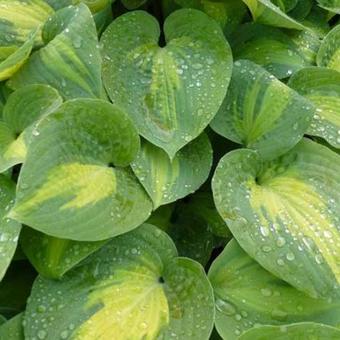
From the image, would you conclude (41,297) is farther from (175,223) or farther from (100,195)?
(175,223)

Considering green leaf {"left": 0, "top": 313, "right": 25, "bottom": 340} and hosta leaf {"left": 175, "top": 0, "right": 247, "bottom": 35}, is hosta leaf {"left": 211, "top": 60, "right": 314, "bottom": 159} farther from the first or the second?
green leaf {"left": 0, "top": 313, "right": 25, "bottom": 340}

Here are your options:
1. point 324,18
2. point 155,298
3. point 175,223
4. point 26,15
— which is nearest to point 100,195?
point 155,298

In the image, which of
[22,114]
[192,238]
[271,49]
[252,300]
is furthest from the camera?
[271,49]

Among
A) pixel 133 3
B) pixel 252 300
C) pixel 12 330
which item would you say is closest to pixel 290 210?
pixel 252 300

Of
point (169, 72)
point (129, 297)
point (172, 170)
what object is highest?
point (169, 72)

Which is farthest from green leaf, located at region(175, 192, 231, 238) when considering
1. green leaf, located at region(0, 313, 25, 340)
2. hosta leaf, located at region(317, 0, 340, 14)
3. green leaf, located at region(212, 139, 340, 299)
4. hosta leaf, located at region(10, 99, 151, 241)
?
hosta leaf, located at region(317, 0, 340, 14)

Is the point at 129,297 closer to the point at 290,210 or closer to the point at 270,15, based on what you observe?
the point at 290,210
